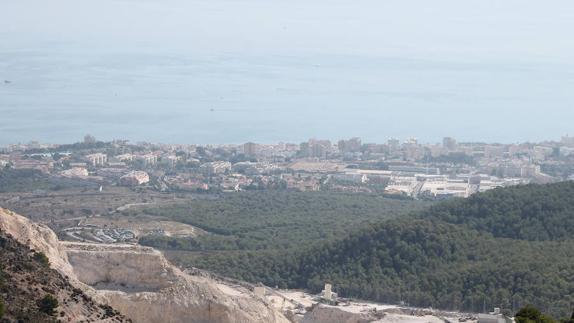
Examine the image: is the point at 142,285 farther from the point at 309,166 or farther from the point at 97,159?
the point at 309,166

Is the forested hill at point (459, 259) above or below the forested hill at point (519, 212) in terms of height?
below

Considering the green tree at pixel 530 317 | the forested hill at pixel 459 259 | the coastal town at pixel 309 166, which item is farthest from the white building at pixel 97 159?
the green tree at pixel 530 317

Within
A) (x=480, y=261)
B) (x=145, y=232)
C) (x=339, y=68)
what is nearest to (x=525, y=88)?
(x=339, y=68)

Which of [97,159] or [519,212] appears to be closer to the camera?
[519,212]

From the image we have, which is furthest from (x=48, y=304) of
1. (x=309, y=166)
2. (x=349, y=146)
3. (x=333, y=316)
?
(x=349, y=146)

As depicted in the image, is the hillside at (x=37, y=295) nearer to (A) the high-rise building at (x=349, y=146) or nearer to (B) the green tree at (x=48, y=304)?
(B) the green tree at (x=48, y=304)

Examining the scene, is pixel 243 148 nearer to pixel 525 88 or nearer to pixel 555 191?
pixel 555 191
